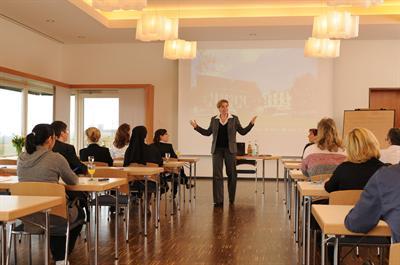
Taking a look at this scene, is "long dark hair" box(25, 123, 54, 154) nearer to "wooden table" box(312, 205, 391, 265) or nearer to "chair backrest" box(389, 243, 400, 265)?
"wooden table" box(312, 205, 391, 265)

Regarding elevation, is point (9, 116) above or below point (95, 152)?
above

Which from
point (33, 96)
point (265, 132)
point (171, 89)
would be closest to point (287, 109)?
point (265, 132)

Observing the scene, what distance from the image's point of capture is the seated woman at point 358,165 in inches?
149

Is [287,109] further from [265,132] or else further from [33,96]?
[33,96]

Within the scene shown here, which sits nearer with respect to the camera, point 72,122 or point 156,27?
point 156,27

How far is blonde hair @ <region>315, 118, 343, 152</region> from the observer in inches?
206

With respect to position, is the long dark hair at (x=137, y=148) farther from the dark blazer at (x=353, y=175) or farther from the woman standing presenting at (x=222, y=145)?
the dark blazer at (x=353, y=175)

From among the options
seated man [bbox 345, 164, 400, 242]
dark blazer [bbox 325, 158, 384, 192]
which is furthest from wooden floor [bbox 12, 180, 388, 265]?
seated man [bbox 345, 164, 400, 242]

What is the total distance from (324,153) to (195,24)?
6.12m

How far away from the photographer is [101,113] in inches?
561

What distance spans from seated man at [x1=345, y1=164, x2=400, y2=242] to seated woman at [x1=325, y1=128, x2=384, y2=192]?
1.36 m

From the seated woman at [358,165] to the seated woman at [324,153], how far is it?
3.57ft

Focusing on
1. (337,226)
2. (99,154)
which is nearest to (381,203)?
(337,226)

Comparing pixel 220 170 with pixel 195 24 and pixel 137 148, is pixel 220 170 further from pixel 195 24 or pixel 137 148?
pixel 195 24
